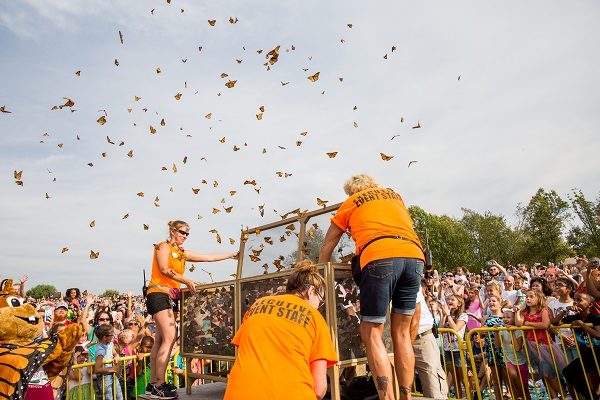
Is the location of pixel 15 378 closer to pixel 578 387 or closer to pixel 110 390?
pixel 110 390

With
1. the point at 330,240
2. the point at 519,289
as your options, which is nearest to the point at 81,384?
the point at 330,240

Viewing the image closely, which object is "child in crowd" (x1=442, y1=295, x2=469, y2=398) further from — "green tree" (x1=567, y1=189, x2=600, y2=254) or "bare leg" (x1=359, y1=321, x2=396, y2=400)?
"green tree" (x1=567, y1=189, x2=600, y2=254)

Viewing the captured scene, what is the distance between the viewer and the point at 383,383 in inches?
137

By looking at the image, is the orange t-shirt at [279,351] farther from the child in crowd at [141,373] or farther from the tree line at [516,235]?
the tree line at [516,235]

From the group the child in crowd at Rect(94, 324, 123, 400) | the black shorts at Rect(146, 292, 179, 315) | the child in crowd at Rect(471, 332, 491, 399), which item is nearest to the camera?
the black shorts at Rect(146, 292, 179, 315)

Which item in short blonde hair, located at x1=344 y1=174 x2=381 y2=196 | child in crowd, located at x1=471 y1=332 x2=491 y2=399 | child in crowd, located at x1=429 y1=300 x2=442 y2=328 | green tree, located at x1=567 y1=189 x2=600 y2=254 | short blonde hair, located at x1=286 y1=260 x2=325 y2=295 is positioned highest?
green tree, located at x1=567 y1=189 x2=600 y2=254

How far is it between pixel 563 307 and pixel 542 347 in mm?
1267

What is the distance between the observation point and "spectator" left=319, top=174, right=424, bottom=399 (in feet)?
11.6

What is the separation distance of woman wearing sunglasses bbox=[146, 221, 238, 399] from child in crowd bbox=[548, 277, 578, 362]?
187 inches

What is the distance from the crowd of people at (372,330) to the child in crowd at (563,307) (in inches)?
0.7

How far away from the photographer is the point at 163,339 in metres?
4.91

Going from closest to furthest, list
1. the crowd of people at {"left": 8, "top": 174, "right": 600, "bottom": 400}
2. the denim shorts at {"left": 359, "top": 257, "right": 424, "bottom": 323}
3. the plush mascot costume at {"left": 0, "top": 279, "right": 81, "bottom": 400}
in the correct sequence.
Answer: the crowd of people at {"left": 8, "top": 174, "right": 600, "bottom": 400}
the plush mascot costume at {"left": 0, "top": 279, "right": 81, "bottom": 400}
the denim shorts at {"left": 359, "top": 257, "right": 424, "bottom": 323}

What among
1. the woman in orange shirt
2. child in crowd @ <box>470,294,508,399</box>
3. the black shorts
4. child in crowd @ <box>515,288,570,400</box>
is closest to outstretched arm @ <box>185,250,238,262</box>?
the black shorts

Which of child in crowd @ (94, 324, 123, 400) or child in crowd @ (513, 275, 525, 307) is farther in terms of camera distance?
child in crowd @ (513, 275, 525, 307)
